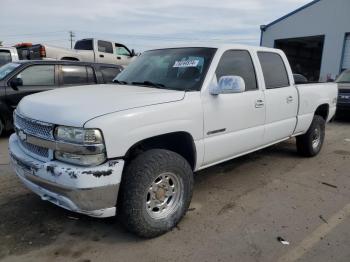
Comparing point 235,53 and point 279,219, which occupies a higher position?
point 235,53

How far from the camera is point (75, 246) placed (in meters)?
3.31

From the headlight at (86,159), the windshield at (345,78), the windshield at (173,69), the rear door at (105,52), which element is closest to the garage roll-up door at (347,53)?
the windshield at (345,78)

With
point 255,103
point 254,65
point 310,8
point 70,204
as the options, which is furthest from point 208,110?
point 310,8

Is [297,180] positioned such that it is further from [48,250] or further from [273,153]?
[48,250]

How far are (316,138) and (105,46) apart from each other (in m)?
11.7

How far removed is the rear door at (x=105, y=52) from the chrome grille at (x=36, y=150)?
12.5m

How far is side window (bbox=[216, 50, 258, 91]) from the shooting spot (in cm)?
431

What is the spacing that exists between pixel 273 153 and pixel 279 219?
9.49ft

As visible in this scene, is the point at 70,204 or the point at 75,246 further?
the point at 75,246

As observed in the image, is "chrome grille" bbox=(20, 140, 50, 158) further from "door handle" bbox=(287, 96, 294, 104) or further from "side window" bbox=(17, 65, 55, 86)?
"side window" bbox=(17, 65, 55, 86)

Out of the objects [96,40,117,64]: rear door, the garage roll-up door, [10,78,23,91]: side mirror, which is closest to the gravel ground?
[10,78,23,91]: side mirror

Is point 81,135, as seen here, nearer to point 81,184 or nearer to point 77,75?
point 81,184

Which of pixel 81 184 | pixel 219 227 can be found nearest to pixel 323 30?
pixel 219 227

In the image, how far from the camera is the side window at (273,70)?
5.05 meters
